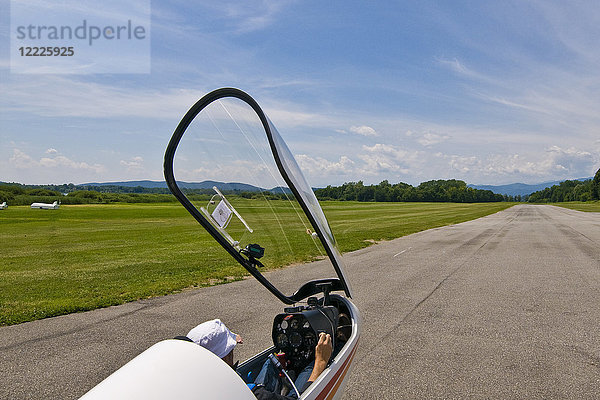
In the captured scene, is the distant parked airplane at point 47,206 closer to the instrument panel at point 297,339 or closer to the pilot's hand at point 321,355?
the instrument panel at point 297,339

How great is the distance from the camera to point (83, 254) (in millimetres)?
14477

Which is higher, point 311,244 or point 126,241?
point 311,244

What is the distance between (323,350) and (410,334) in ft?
9.77

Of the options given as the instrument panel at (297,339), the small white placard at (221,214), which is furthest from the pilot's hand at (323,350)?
the small white placard at (221,214)

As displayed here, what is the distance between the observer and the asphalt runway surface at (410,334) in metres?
3.90

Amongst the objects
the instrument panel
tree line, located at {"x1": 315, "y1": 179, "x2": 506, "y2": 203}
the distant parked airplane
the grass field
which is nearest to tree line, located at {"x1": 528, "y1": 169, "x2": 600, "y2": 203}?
tree line, located at {"x1": 315, "y1": 179, "x2": 506, "y2": 203}

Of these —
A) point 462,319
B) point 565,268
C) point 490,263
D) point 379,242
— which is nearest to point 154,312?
point 462,319

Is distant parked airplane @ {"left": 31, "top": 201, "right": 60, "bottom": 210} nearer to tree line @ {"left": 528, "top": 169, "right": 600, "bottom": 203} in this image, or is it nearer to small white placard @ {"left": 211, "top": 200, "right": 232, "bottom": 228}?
small white placard @ {"left": 211, "top": 200, "right": 232, "bottom": 228}

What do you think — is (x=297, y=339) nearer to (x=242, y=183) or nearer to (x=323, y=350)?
(x=323, y=350)

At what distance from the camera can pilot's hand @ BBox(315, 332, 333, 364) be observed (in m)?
2.77

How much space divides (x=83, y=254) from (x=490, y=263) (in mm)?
13480

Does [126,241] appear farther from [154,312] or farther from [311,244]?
[311,244]

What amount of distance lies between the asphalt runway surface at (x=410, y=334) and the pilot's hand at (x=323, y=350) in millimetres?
515

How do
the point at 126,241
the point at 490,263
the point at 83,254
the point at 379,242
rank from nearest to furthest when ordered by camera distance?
the point at 490,263
the point at 83,254
the point at 379,242
the point at 126,241
